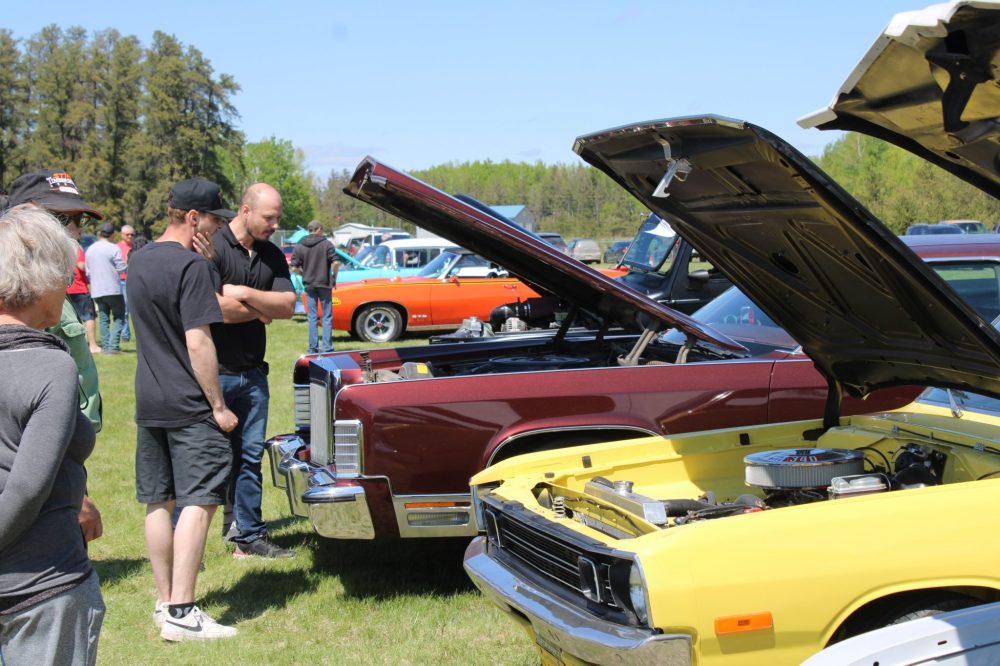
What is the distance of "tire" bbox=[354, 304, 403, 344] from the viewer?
668 inches

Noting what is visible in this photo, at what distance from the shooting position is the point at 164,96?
6600cm

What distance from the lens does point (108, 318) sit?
1496 cm

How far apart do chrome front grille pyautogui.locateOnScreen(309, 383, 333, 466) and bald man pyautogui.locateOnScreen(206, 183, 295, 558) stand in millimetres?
355

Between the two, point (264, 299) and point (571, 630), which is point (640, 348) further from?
point (571, 630)

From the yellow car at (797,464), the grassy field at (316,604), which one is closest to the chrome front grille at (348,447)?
the grassy field at (316,604)

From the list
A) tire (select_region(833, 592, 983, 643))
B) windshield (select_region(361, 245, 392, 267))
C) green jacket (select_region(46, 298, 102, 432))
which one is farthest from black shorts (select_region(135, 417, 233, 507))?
windshield (select_region(361, 245, 392, 267))

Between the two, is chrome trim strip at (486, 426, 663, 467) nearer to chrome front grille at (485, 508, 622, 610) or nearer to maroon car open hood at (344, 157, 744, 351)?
maroon car open hood at (344, 157, 744, 351)

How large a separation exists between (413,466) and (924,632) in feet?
8.44

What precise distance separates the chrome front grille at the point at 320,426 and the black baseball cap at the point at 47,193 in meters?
1.48

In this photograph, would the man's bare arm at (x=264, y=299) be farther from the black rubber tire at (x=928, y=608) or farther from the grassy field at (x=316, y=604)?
the black rubber tire at (x=928, y=608)

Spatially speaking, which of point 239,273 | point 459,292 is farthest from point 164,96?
point 239,273

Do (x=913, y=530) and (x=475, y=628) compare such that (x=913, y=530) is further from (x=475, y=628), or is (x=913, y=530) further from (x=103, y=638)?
(x=103, y=638)

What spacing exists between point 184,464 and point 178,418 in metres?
0.22

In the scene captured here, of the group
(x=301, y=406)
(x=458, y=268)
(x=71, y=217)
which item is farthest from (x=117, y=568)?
(x=458, y=268)
